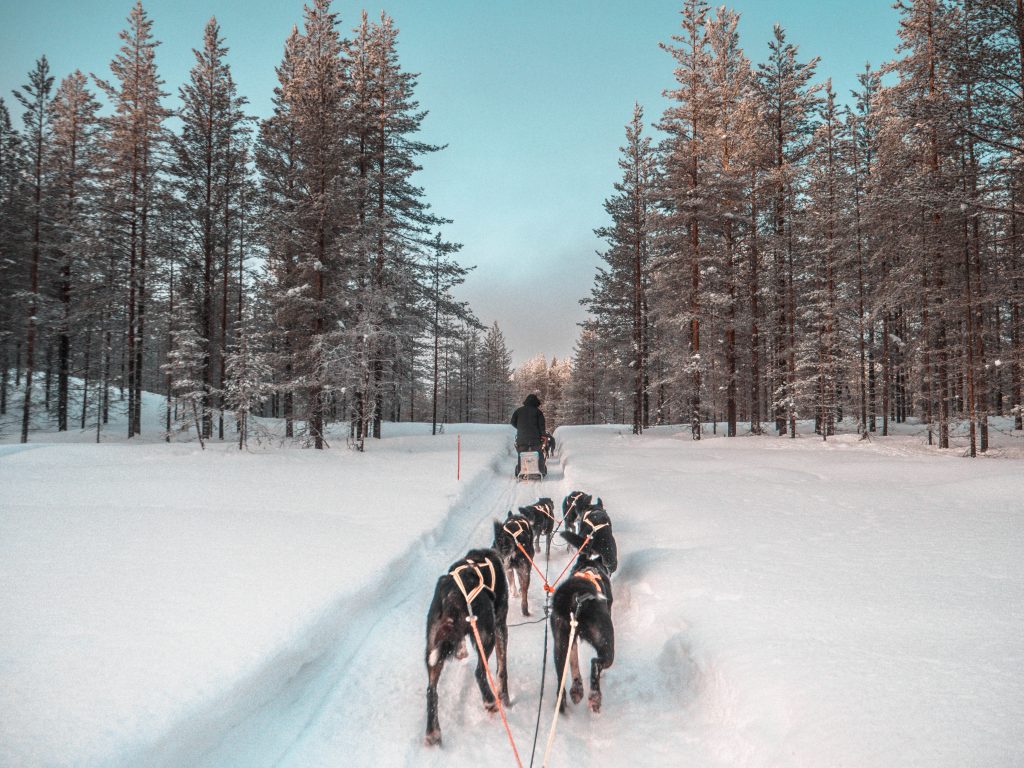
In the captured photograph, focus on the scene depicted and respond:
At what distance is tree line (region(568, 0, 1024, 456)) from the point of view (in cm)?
1229

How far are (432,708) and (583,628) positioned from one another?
112 cm

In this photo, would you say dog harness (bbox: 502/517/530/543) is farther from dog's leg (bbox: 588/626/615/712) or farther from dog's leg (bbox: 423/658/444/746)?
dog's leg (bbox: 423/658/444/746)

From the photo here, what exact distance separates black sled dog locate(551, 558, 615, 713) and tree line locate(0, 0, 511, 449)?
1272 cm

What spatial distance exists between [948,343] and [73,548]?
2472cm

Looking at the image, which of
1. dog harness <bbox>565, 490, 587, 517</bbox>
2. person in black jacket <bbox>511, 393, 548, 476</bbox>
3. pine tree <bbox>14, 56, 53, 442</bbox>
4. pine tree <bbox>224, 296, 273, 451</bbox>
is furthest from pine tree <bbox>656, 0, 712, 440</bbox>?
pine tree <bbox>14, 56, 53, 442</bbox>

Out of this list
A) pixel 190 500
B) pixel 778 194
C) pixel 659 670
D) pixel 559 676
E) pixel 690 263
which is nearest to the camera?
pixel 559 676

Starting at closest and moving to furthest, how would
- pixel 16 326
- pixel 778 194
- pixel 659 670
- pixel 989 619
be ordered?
pixel 989 619 → pixel 659 670 → pixel 778 194 → pixel 16 326

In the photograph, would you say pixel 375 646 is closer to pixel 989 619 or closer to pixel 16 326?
pixel 989 619

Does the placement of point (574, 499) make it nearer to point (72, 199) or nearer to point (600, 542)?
A: point (600, 542)

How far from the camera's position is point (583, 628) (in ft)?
9.93

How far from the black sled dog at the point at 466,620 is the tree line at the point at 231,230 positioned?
40.3 ft

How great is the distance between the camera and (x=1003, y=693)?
2455 millimetres

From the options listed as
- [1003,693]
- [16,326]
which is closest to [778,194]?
[1003,693]

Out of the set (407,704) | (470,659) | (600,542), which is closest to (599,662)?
(470,659)
